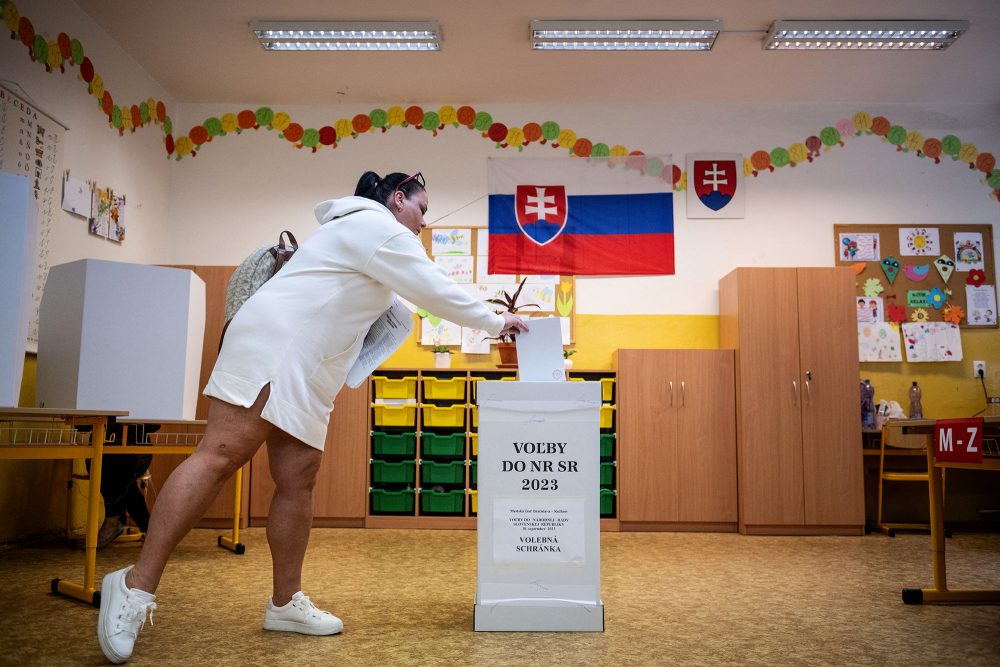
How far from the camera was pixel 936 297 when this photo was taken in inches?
220

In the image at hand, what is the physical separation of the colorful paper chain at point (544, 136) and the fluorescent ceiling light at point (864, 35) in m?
0.93

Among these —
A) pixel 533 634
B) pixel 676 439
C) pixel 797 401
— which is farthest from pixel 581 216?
pixel 533 634

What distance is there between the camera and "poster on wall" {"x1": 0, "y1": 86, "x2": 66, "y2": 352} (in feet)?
12.7

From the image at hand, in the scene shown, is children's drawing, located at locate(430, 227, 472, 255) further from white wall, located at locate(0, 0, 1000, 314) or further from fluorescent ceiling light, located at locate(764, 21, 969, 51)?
fluorescent ceiling light, located at locate(764, 21, 969, 51)

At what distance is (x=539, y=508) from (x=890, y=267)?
4394mm

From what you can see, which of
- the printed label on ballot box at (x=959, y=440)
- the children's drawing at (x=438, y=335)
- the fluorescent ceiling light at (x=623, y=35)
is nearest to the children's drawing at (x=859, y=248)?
the fluorescent ceiling light at (x=623, y=35)

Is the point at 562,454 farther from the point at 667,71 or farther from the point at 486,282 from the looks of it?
the point at 667,71

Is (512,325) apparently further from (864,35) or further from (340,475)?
(864,35)

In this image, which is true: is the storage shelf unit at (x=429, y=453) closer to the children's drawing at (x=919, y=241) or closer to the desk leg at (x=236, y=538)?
the desk leg at (x=236, y=538)

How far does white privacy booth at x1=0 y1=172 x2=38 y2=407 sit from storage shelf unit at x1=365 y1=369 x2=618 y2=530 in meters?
3.05

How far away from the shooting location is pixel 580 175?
228 inches

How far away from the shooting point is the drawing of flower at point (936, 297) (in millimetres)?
5586

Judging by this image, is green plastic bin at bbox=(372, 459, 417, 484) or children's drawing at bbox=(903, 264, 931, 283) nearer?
green plastic bin at bbox=(372, 459, 417, 484)

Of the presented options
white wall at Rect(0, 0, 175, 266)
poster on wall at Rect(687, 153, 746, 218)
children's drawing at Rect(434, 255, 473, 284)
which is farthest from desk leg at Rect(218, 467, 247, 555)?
poster on wall at Rect(687, 153, 746, 218)
